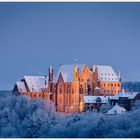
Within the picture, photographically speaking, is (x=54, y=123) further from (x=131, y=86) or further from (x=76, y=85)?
(x=131, y=86)

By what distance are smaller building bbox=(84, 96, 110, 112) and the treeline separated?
63.6 inches

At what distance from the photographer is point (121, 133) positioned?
90.9 ft

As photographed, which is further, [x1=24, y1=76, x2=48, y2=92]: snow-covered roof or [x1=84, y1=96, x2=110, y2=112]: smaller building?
[x1=24, y1=76, x2=48, y2=92]: snow-covered roof

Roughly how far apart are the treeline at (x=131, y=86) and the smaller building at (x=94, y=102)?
5.30 ft

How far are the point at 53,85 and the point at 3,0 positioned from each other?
341 inches

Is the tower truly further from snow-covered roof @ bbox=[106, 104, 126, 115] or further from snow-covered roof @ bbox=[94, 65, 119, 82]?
snow-covered roof @ bbox=[106, 104, 126, 115]

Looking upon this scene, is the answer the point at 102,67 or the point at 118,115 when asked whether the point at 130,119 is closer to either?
the point at 118,115

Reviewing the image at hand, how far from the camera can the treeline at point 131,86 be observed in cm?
3600

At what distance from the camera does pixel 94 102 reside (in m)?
34.7

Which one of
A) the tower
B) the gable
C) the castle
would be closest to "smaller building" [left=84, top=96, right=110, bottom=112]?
the castle

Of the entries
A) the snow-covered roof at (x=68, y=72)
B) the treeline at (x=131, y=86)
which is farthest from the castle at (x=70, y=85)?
the treeline at (x=131, y=86)

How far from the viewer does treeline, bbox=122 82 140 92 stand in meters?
36.0

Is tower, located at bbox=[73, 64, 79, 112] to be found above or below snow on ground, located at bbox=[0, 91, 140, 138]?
above

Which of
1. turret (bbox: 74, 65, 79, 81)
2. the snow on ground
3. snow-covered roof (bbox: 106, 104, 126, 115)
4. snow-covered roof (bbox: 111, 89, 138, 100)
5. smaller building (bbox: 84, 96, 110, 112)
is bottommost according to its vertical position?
the snow on ground
